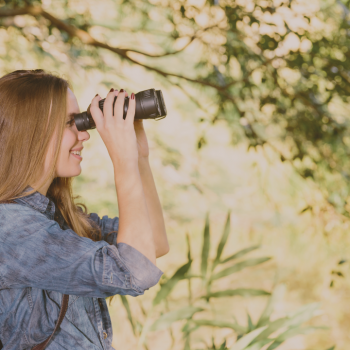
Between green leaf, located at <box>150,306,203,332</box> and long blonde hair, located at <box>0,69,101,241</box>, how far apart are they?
0.61 m

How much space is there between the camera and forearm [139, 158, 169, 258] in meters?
1.01

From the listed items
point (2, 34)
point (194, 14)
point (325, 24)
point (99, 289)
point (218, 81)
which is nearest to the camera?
point (99, 289)

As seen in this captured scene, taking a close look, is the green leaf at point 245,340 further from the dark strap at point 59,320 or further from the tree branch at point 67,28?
the tree branch at point 67,28

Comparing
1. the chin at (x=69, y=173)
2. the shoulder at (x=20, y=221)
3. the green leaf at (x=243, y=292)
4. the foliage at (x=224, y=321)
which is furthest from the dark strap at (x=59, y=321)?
the green leaf at (x=243, y=292)

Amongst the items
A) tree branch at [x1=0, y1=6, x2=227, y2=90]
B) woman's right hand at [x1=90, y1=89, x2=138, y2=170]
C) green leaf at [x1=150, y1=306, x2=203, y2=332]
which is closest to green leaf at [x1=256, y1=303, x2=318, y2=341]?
green leaf at [x1=150, y1=306, x2=203, y2=332]

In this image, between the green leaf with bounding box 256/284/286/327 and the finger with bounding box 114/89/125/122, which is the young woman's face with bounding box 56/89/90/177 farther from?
the green leaf with bounding box 256/284/286/327

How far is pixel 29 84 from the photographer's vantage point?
0.80 metres

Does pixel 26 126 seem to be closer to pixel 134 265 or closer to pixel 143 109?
pixel 143 109

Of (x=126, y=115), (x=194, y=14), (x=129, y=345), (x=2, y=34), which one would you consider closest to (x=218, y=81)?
(x=194, y=14)

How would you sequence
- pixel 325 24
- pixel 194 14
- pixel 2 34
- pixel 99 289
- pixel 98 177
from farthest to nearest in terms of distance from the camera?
pixel 98 177
pixel 2 34
pixel 325 24
pixel 194 14
pixel 99 289

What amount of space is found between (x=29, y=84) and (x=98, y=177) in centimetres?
376

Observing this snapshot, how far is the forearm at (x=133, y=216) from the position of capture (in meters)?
0.68

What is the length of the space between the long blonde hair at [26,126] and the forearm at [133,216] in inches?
7.4

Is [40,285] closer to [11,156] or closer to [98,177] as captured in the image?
[11,156]
